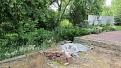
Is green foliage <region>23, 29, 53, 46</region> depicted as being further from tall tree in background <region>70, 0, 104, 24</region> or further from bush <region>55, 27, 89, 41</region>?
tall tree in background <region>70, 0, 104, 24</region>

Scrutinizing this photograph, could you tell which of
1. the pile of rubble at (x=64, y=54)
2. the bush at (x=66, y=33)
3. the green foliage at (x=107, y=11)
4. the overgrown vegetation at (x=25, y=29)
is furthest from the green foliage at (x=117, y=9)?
the pile of rubble at (x=64, y=54)

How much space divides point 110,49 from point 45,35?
3.30 meters

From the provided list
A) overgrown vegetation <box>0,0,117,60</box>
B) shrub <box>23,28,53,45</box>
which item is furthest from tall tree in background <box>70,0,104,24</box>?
shrub <box>23,28,53,45</box>

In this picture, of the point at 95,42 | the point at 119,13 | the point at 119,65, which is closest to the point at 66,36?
the point at 95,42

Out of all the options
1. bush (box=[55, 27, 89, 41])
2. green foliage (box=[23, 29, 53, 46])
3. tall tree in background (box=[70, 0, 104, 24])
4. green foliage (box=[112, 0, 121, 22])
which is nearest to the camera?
green foliage (box=[23, 29, 53, 46])

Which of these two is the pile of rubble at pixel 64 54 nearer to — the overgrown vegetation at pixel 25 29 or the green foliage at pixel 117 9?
the overgrown vegetation at pixel 25 29

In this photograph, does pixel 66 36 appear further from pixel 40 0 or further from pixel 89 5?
pixel 89 5

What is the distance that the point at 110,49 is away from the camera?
9398 millimetres

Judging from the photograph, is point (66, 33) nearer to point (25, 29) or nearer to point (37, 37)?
point (37, 37)

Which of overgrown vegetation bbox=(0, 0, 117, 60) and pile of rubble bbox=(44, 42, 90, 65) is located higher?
overgrown vegetation bbox=(0, 0, 117, 60)

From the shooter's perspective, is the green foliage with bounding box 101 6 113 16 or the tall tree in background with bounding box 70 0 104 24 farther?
the green foliage with bounding box 101 6 113 16

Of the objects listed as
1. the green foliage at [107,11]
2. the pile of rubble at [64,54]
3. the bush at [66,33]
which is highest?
the green foliage at [107,11]

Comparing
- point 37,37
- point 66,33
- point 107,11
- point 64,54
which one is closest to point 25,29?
point 37,37

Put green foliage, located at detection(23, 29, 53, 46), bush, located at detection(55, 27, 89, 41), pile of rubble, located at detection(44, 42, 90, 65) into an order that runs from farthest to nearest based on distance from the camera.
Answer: bush, located at detection(55, 27, 89, 41), green foliage, located at detection(23, 29, 53, 46), pile of rubble, located at detection(44, 42, 90, 65)
